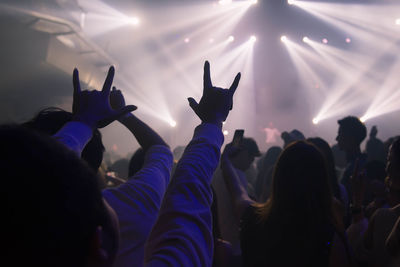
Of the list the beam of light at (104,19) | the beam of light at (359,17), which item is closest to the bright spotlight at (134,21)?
the beam of light at (104,19)

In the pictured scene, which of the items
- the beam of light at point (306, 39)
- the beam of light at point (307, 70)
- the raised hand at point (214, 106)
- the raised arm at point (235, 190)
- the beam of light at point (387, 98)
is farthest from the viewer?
the beam of light at point (307, 70)

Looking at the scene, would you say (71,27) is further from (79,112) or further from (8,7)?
(79,112)

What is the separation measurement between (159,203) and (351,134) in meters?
3.17

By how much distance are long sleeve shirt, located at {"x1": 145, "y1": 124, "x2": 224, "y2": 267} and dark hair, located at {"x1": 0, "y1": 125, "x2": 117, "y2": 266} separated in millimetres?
221

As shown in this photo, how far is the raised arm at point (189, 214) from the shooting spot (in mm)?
628

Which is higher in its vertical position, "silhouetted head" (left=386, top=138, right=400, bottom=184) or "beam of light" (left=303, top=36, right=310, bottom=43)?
"beam of light" (left=303, top=36, right=310, bottom=43)

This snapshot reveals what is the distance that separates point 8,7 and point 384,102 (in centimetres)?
1671

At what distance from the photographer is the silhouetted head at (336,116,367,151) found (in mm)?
3240

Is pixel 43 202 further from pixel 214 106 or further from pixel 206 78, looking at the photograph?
pixel 206 78

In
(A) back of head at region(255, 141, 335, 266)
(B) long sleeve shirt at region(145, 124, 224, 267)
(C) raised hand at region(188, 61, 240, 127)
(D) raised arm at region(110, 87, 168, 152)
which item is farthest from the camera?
(A) back of head at region(255, 141, 335, 266)

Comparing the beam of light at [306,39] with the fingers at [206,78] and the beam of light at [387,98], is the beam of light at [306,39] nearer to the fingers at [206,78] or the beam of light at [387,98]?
the beam of light at [387,98]

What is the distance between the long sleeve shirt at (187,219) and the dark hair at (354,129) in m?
3.05

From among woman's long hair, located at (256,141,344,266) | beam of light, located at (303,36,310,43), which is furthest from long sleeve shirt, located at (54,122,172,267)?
beam of light, located at (303,36,310,43)

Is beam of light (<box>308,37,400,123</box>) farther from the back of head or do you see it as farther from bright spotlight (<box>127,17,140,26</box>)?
the back of head
